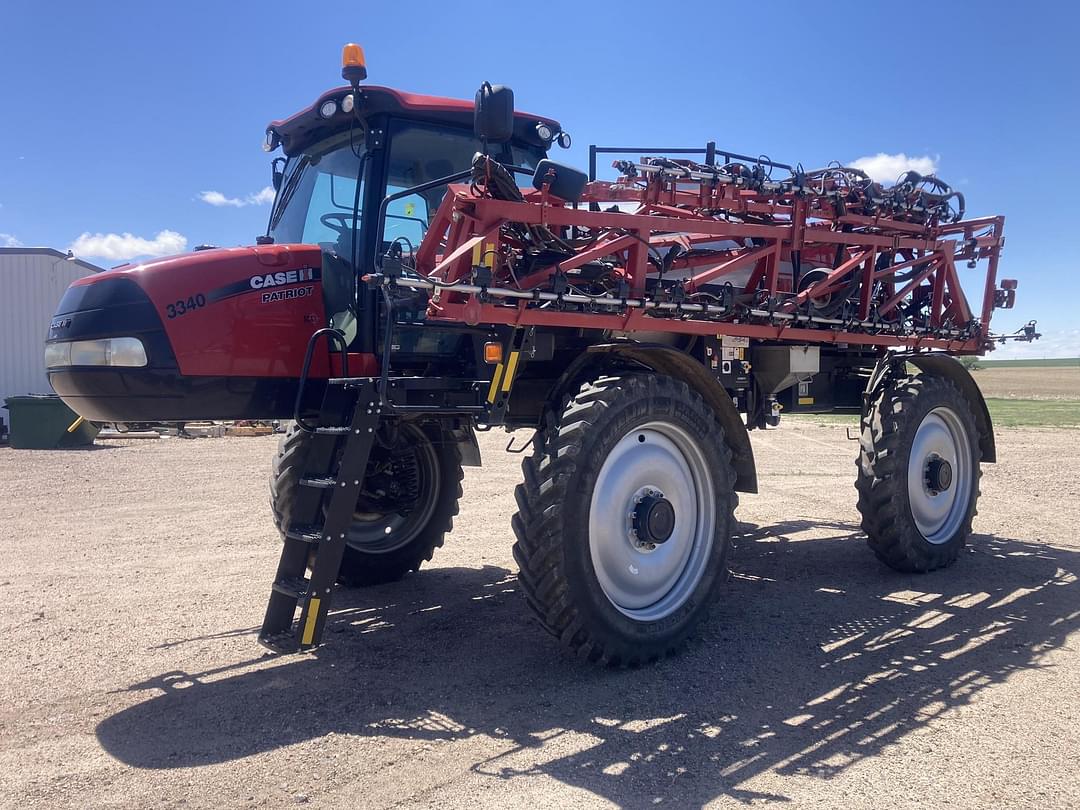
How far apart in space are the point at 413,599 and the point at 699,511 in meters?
2.16

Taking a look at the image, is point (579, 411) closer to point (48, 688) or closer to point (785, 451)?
point (48, 688)

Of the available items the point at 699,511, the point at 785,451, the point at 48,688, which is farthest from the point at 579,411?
the point at 785,451

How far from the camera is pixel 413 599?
5.88m

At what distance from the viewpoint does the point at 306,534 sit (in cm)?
419

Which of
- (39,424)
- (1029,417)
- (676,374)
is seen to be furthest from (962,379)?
(1029,417)

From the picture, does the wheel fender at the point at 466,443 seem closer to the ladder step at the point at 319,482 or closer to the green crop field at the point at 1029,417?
the ladder step at the point at 319,482

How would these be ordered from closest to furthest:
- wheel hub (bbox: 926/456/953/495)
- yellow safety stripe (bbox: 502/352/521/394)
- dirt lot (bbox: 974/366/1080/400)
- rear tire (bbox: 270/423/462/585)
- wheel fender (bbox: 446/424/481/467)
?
yellow safety stripe (bbox: 502/352/521/394) → wheel fender (bbox: 446/424/481/467) → rear tire (bbox: 270/423/462/585) → wheel hub (bbox: 926/456/953/495) → dirt lot (bbox: 974/366/1080/400)

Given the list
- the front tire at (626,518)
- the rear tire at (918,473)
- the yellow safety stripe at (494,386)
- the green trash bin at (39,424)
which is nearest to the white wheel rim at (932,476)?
the rear tire at (918,473)

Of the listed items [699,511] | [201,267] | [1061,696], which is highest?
[201,267]

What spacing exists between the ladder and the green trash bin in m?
15.1

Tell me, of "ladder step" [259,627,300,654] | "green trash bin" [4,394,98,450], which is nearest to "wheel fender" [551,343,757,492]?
"ladder step" [259,627,300,654]

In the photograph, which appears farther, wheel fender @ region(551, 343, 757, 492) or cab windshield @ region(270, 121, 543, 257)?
cab windshield @ region(270, 121, 543, 257)

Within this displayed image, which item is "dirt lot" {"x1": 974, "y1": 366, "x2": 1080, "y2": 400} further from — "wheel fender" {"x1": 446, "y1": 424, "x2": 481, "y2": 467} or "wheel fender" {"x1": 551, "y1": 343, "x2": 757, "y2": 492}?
"wheel fender" {"x1": 446, "y1": 424, "x2": 481, "y2": 467}

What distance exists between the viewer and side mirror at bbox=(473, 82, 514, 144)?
3906mm
